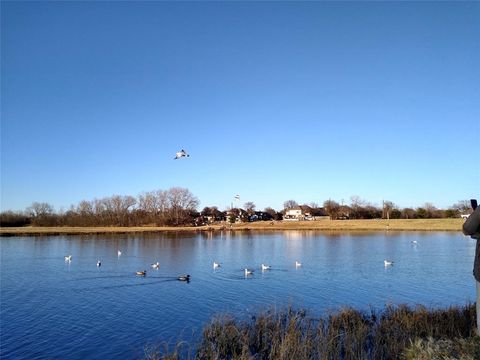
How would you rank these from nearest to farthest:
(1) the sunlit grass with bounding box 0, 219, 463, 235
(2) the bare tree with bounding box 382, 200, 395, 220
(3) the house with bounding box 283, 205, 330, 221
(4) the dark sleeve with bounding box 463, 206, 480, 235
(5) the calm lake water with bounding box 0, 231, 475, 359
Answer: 1. (4) the dark sleeve with bounding box 463, 206, 480, 235
2. (5) the calm lake water with bounding box 0, 231, 475, 359
3. (1) the sunlit grass with bounding box 0, 219, 463, 235
4. (2) the bare tree with bounding box 382, 200, 395, 220
5. (3) the house with bounding box 283, 205, 330, 221

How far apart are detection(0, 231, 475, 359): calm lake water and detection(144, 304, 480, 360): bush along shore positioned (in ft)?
7.46

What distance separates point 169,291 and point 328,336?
14.4 meters

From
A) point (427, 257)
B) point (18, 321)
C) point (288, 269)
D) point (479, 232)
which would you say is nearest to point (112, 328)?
point (18, 321)

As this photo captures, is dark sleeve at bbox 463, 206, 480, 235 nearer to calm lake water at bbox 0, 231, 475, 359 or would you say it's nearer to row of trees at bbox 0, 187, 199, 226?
calm lake water at bbox 0, 231, 475, 359

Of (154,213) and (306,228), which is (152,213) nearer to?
(154,213)

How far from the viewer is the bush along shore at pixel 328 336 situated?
10.5 meters

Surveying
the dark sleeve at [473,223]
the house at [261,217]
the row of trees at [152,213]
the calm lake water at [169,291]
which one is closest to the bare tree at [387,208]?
the row of trees at [152,213]

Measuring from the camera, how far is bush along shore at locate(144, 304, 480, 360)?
1054 cm

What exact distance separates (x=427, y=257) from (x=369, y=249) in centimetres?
883

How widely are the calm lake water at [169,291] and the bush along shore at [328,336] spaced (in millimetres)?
2273

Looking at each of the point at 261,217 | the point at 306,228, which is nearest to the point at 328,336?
the point at 306,228

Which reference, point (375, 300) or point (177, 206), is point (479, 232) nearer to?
point (375, 300)

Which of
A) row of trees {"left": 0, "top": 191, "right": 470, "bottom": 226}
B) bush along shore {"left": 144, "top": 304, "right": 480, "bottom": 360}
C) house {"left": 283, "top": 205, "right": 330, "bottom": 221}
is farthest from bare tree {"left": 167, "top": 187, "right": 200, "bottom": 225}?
bush along shore {"left": 144, "top": 304, "right": 480, "bottom": 360}

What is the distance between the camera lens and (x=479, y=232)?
696 centimetres
